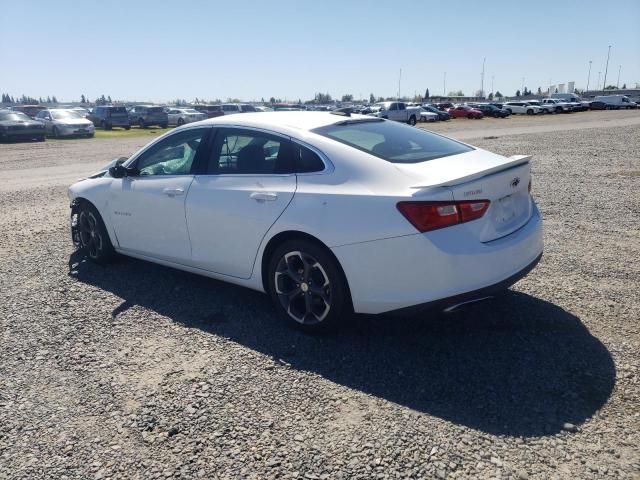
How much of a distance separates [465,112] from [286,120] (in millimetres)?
50391

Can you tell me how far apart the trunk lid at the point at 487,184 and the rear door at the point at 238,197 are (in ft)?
3.32

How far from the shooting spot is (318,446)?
9.09 feet

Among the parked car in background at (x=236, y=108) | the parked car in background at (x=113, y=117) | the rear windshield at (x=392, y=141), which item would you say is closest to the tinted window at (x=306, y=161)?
the rear windshield at (x=392, y=141)

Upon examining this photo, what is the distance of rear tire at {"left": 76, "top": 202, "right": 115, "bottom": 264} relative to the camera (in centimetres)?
555

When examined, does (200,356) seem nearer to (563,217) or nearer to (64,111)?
(563,217)

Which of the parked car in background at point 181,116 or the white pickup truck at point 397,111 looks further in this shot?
the parked car in background at point 181,116

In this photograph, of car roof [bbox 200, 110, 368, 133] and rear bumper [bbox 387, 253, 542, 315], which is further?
car roof [bbox 200, 110, 368, 133]

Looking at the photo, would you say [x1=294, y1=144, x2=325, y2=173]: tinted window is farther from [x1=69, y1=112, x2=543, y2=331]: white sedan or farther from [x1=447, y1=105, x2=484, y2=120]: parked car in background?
[x1=447, y1=105, x2=484, y2=120]: parked car in background

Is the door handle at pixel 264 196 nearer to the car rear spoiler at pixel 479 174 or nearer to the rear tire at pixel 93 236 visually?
the car rear spoiler at pixel 479 174

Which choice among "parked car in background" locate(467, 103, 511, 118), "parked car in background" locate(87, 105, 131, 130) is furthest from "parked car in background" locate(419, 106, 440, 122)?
"parked car in background" locate(87, 105, 131, 130)

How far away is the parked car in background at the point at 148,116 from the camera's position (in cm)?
3619

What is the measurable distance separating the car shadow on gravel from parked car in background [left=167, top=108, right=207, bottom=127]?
118 feet

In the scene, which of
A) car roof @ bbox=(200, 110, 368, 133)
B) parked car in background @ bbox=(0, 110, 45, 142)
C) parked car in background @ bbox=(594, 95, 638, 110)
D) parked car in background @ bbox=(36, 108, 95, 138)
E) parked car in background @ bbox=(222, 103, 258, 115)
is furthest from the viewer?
parked car in background @ bbox=(594, 95, 638, 110)

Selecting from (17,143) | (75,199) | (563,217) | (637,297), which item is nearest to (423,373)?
(637,297)
